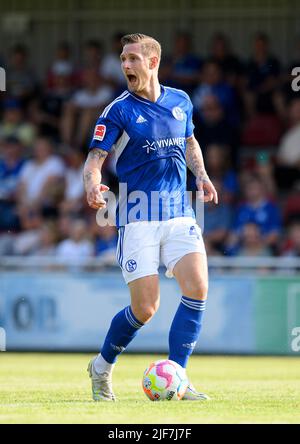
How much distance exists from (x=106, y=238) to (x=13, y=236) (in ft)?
6.16

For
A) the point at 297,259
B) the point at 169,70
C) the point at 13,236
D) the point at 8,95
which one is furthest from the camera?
the point at 8,95

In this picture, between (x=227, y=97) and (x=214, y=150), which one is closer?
(x=214, y=150)

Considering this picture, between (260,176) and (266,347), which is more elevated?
(260,176)

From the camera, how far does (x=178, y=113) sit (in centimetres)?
820

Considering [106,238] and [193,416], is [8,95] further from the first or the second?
[193,416]

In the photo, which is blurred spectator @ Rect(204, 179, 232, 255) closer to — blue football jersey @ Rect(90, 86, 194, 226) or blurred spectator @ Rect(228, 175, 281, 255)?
blurred spectator @ Rect(228, 175, 281, 255)

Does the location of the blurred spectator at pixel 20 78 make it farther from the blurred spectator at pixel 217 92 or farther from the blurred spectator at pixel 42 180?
the blurred spectator at pixel 217 92

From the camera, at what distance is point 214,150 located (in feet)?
52.0

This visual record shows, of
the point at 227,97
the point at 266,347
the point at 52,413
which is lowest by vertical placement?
the point at 266,347

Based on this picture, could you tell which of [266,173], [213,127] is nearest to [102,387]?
[266,173]

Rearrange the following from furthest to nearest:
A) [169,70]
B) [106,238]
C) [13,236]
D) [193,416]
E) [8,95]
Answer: [8,95]
[169,70]
[13,236]
[106,238]
[193,416]

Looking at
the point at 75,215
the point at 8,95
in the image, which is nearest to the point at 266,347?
the point at 75,215

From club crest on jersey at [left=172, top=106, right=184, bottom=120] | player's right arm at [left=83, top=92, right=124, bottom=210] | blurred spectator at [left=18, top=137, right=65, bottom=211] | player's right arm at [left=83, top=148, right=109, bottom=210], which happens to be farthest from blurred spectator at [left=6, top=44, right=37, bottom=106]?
player's right arm at [left=83, top=148, right=109, bottom=210]

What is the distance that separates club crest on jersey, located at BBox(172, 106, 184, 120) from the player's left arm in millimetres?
243
